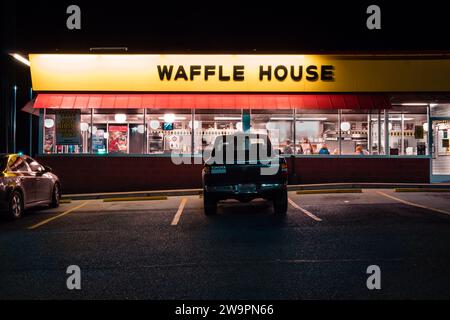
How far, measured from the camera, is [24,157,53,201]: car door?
13705 millimetres

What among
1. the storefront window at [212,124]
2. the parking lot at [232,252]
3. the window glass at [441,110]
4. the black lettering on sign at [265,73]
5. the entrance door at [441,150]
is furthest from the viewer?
the entrance door at [441,150]

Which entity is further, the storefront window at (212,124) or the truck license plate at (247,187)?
the storefront window at (212,124)

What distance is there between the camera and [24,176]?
42.2 feet

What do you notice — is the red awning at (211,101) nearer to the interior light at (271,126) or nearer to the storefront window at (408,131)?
the interior light at (271,126)

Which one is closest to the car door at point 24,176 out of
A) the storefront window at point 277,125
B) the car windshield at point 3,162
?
the car windshield at point 3,162

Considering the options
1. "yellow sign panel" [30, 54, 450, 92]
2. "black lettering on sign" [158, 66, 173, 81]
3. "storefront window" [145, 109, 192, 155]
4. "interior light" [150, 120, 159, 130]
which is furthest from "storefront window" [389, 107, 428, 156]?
"interior light" [150, 120, 159, 130]

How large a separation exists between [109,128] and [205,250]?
42.8 feet

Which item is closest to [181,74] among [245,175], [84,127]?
[84,127]

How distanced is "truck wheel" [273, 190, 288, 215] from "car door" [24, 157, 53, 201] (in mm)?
6223

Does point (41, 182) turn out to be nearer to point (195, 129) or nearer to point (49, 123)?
point (49, 123)

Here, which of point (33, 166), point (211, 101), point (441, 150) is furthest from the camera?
point (441, 150)

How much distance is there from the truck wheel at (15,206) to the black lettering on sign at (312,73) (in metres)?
11.8

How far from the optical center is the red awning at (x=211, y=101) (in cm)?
1975

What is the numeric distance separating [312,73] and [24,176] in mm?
11571
